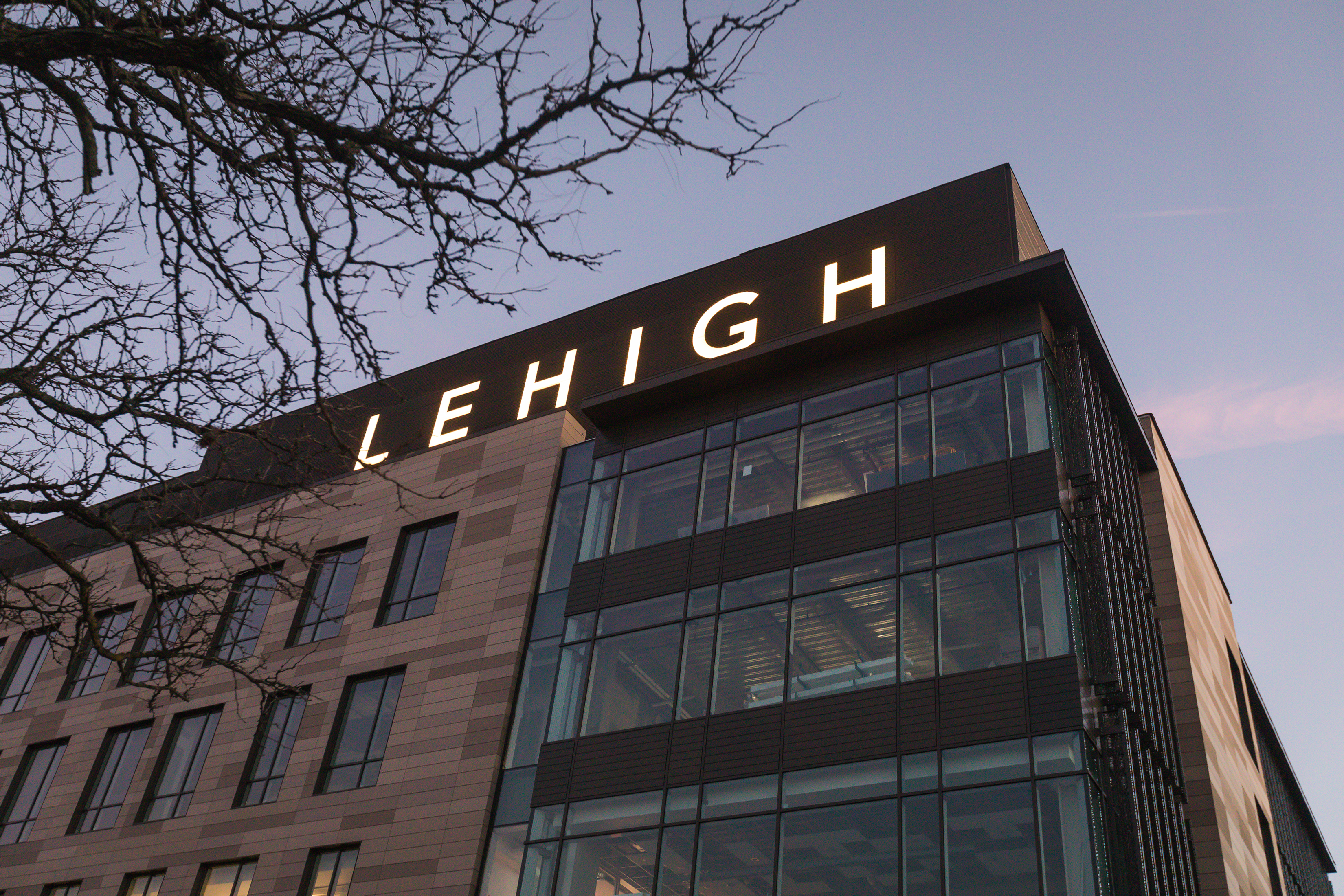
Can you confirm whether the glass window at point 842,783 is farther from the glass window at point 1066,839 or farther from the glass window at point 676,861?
the glass window at point 1066,839

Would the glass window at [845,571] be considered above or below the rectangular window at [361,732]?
above

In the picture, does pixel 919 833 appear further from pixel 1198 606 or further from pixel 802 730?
pixel 1198 606

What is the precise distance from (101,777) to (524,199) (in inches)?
1069

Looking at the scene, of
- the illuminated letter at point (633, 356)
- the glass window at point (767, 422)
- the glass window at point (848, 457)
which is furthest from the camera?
the illuminated letter at point (633, 356)

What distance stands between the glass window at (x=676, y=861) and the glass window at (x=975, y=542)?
6.53 metres

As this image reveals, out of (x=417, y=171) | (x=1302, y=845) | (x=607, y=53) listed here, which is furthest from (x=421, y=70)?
(x=1302, y=845)

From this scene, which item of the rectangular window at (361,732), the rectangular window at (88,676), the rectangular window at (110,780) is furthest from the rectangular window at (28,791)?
the rectangular window at (361,732)

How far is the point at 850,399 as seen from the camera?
2356 centimetres

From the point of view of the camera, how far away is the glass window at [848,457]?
2206cm

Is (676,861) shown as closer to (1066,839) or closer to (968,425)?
(1066,839)

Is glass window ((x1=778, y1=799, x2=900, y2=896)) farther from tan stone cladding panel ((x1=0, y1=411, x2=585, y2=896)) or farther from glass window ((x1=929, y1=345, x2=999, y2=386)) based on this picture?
glass window ((x1=929, y1=345, x2=999, y2=386))

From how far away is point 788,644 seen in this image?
20.7 m

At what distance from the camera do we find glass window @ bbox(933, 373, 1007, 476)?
68.8 feet

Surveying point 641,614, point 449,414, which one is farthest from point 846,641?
point 449,414
